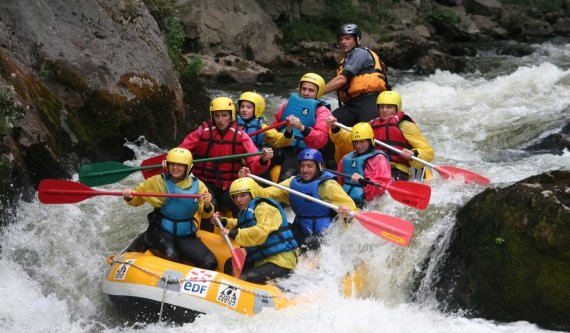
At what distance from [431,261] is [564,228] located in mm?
1211

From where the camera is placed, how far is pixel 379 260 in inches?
252

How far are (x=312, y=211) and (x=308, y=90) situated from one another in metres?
1.95

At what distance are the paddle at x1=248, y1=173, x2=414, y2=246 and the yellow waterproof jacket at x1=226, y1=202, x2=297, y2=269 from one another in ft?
1.58

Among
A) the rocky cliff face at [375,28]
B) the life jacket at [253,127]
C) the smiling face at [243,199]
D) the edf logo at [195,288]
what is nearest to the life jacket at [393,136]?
the life jacket at [253,127]

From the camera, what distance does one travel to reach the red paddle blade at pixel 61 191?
6402 millimetres

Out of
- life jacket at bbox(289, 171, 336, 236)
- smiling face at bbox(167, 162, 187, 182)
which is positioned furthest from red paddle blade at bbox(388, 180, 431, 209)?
smiling face at bbox(167, 162, 187, 182)

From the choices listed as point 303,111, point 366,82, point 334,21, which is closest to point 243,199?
point 303,111

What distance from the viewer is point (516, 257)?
17.7 feet

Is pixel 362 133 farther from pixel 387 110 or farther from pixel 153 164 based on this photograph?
pixel 153 164

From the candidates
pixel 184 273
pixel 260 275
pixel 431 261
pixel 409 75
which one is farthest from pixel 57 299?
pixel 409 75

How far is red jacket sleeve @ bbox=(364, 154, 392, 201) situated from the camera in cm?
700

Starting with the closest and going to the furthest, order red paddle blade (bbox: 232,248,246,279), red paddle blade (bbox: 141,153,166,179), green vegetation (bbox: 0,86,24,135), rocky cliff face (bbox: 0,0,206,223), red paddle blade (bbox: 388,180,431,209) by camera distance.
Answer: red paddle blade (bbox: 232,248,246,279) < red paddle blade (bbox: 388,180,431,209) < green vegetation (bbox: 0,86,24,135) < red paddle blade (bbox: 141,153,166,179) < rocky cliff face (bbox: 0,0,206,223)

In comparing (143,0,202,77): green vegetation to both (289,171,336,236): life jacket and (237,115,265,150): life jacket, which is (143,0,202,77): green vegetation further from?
(289,171,336,236): life jacket

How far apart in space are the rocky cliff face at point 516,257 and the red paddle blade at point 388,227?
0.44 metres
